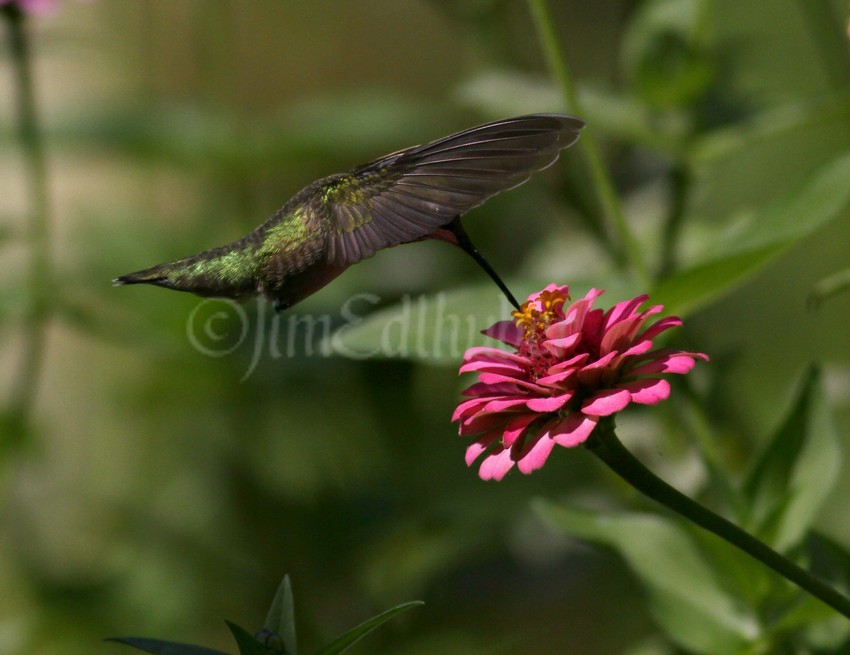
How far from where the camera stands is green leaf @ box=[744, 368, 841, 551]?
1.28 feet

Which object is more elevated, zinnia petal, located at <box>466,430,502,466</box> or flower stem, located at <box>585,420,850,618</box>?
zinnia petal, located at <box>466,430,502,466</box>

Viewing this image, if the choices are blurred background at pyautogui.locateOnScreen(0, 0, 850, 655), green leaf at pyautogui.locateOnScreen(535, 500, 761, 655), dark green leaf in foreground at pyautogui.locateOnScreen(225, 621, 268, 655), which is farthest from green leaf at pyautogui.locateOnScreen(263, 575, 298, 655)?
blurred background at pyautogui.locateOnScreen(0, 0, 850, 655)

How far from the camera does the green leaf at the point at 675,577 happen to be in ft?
1.37

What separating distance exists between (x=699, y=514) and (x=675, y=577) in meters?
0.19

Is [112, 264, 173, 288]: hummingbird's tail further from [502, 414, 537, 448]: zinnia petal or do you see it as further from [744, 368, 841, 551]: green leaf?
[744, 368, 841, 551]: green leaf

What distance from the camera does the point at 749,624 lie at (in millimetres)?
424

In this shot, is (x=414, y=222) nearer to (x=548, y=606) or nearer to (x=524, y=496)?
(x=524, y=496)

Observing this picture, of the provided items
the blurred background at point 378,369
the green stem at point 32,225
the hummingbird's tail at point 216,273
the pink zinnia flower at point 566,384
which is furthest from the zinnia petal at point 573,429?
the green stem at point 32,225

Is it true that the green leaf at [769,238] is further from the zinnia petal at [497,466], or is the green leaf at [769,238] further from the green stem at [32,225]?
the green stem at [32,225]

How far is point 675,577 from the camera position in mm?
435

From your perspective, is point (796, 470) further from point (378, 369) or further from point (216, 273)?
point (378, 369)

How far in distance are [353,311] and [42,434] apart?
12.7 inches

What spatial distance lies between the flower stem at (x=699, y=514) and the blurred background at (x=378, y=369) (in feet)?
1.05

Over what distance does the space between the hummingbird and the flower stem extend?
0.14ft
